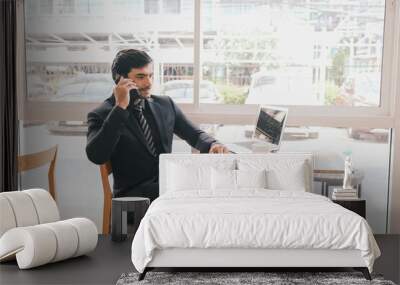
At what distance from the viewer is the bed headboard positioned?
629cm

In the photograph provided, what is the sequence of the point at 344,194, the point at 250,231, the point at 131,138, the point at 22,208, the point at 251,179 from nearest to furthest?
1. the point at 250,231
2. the point at 22,208
3. the point at 251,179
4. the point at 344,194
5. the point at 131,138

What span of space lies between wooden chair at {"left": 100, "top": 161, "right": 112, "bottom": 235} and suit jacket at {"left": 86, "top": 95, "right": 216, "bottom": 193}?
0.06 m

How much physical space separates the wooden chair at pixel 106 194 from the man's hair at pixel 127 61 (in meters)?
0.89

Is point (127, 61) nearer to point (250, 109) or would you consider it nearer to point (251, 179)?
point (250, 109)

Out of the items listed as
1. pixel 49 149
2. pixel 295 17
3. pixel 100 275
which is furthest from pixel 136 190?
pixel 295 17

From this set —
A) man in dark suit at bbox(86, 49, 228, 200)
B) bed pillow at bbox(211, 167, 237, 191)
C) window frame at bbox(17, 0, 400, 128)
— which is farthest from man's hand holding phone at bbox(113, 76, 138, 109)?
bed pillow at bbox(211, 167, 237, 191)

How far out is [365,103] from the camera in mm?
6824

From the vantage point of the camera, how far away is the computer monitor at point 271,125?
6.47 m

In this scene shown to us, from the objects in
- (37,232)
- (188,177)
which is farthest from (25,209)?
(188,177)

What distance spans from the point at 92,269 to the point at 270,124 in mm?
2394

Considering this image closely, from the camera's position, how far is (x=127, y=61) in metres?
6.75

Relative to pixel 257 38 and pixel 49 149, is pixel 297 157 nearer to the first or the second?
pixel 257 38

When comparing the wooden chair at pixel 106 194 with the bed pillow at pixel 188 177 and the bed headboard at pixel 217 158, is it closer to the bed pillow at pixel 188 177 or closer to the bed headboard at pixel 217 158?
the bed headboard at pixel 217 158

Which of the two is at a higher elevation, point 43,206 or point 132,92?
point 132,92
